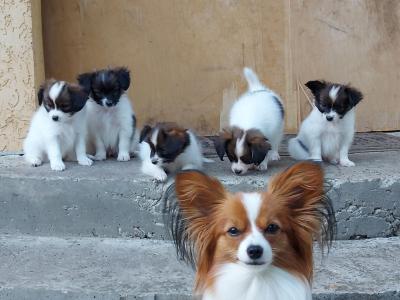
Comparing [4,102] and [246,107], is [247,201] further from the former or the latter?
[4,102]

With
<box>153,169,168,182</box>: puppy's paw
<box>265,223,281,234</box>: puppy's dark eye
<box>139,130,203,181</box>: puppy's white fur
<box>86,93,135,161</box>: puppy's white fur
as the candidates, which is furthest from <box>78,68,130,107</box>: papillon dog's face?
<box>265,223,281,234</box>: puppy's dark eye

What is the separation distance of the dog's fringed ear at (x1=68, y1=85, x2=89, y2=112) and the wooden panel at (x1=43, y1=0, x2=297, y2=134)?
6.02 feet

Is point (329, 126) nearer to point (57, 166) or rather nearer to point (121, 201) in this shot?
point (121, 201)

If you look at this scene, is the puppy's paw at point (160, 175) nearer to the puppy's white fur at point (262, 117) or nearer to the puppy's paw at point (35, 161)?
the puppy's white fur at point (262, 117)

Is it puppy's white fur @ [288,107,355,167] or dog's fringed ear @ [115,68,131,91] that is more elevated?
dog's fringed ear @ [115,68,131,91]

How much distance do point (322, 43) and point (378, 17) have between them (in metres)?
0.70

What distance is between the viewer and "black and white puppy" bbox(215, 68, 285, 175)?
5.93 m

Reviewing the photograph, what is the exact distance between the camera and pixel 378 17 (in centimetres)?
823

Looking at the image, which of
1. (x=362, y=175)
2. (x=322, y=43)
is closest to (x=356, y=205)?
(x=362, y=175)

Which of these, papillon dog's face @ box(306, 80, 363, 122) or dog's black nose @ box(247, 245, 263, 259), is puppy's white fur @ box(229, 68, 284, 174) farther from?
dog's black nose @ box(247, 245, 263, 259)

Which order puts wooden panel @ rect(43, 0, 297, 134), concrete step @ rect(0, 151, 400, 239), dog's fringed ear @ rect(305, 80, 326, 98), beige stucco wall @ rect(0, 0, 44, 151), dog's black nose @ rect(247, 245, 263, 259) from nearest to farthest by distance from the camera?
dog's black nose @ rect(247, 245, 263, 259)
concrete step @ rect(0, 151, 400, 239)
dog's fringed ear @ rect(305, 80, 326, 98)
beige stucco wall @ rect(0, 0, 44, 151)
wooden panel @ rect(43, 0, 297, 134)

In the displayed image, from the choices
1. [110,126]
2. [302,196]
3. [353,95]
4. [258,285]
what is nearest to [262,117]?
[353,95]

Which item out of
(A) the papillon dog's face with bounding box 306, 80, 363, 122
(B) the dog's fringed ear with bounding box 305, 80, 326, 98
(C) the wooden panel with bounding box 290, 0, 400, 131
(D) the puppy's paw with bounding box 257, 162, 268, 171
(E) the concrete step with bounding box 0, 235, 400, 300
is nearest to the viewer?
(E) the concrete step with bounding box 0, 235, 400, 300

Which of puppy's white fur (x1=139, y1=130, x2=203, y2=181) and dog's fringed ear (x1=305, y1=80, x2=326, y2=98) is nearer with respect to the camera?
puppy's white fur (x1=139, y1=130, x2=203, y2=181)
